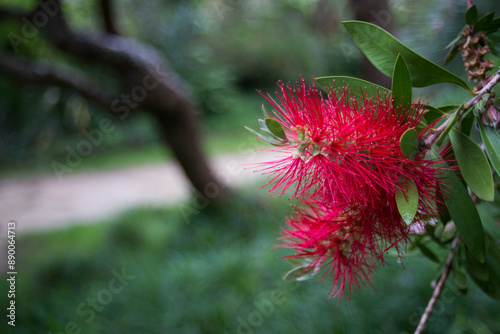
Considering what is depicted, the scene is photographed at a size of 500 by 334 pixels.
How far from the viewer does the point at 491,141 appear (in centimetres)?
51

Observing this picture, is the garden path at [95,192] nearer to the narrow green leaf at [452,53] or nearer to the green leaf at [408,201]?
the narrow green leaf at [452,53]

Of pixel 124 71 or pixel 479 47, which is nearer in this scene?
pixel 479 47

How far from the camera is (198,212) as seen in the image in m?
3.25

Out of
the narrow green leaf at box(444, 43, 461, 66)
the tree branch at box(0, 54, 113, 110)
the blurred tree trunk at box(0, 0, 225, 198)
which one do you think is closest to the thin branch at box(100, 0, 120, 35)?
the blurred tree trunk at box(0, 0, 225, 198)

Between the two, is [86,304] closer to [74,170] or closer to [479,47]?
[479,47]

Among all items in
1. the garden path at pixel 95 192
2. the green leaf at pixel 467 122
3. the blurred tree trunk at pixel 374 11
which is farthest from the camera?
the garden path at pixel 95 192

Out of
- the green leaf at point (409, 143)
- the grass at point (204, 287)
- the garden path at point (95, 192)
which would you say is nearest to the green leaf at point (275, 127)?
the green leaf at point (409, 143)

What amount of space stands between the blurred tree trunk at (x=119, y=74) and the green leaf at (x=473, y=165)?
218cm

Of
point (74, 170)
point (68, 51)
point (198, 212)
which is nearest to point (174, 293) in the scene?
point (198, 212)

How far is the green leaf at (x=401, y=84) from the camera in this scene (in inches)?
19.5

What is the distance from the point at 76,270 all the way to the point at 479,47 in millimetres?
2644

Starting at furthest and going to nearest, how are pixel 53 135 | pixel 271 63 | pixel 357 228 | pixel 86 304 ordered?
pixel 271 63
pixel 53 135
pixel 86 304
pixel 357 228


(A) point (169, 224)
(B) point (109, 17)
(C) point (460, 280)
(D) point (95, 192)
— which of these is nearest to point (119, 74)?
(B) point (109, 17)

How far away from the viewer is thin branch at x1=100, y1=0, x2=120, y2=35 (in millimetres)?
2493
